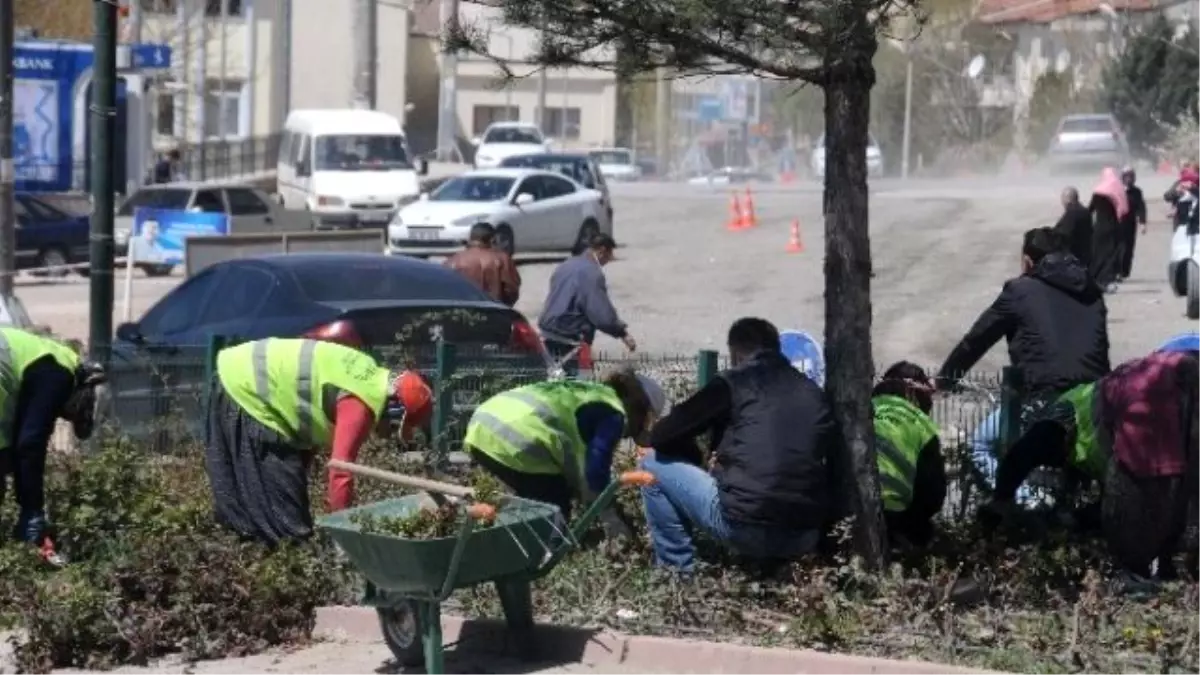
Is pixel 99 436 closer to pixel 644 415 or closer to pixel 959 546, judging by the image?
pixel 644 415

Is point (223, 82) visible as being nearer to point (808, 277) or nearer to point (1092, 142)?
point (1092, 142)

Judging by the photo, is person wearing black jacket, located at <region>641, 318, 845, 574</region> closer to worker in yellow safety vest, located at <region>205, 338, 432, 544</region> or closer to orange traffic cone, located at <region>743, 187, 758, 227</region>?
worker in yellow safety vest, located at <region>205, 338, 432, 544</region>

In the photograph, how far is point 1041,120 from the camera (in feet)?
220

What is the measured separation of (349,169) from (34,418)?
97.0 feet

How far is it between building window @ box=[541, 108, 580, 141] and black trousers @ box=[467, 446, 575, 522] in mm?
68367

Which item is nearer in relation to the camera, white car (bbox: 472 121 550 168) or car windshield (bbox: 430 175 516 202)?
car windshield (bbox: 430 175 516 202)

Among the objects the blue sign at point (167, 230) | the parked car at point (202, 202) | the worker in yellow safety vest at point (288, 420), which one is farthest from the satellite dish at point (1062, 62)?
the worker in yellow safety vest at point (288, 420)

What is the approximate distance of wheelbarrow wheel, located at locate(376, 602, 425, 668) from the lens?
7.80 meters

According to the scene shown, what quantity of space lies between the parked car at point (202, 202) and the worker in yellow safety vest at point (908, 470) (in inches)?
980

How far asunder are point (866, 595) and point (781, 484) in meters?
0.52

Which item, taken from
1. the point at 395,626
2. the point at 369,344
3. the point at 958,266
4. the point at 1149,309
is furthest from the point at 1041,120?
the point at 395,626

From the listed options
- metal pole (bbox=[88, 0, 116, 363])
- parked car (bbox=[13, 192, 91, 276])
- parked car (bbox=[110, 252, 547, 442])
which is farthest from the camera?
parked car (bbox=[13, 192, 91, 276])

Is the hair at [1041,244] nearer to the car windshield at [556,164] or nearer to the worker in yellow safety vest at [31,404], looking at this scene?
the worker in yellow safety vest at [31,404]

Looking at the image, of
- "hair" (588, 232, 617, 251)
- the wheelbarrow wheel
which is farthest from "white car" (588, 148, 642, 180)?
the wheelbarrow wheel
